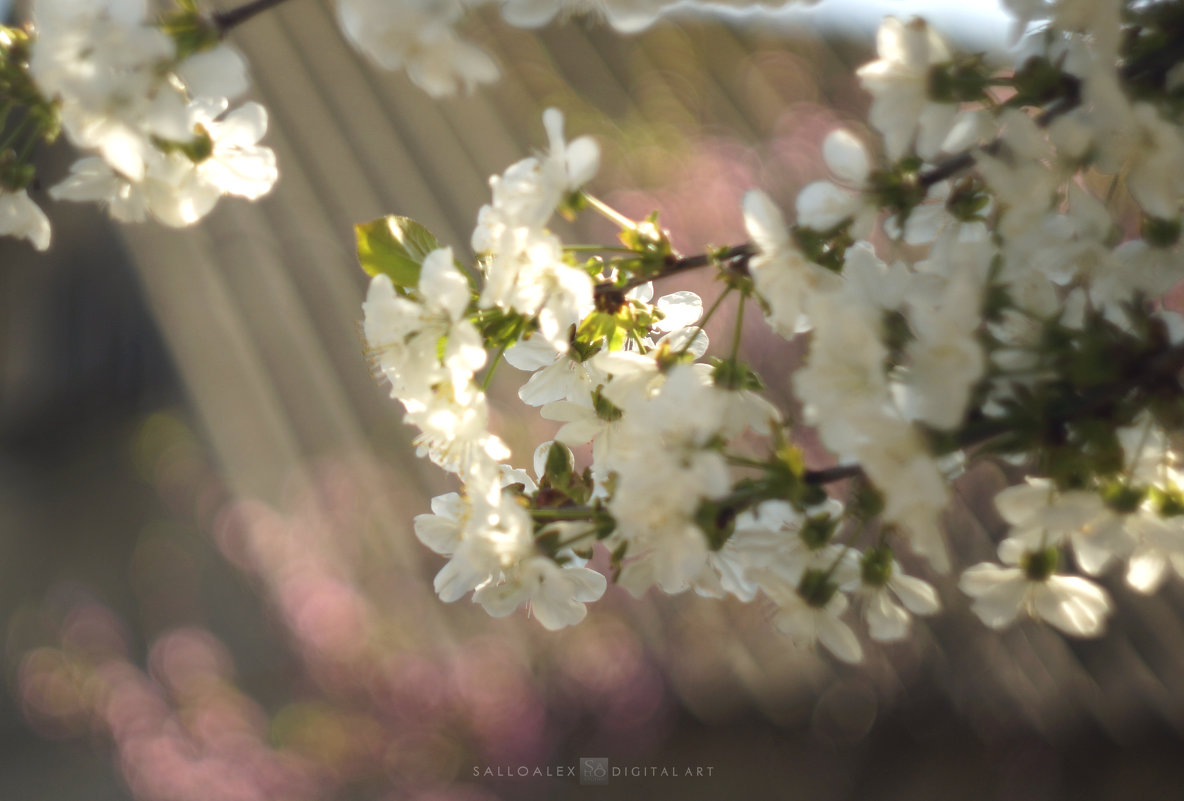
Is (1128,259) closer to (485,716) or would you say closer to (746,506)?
(746,506)

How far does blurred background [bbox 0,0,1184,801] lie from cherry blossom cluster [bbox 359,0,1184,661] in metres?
1.33

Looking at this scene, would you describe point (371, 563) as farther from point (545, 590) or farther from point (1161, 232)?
point (1161, 232)

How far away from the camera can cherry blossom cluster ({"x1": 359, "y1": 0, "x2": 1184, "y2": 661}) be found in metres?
0.35

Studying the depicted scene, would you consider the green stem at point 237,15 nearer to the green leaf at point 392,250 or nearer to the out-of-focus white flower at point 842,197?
the green leaf at point 392,250

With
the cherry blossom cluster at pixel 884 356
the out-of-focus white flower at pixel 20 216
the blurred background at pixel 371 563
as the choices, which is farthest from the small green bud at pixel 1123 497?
the blurred background at pixel 371 563

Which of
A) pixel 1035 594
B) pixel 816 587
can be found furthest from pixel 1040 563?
pixel 816 587

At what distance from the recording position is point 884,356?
1.13 ft

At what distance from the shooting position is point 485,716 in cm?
168

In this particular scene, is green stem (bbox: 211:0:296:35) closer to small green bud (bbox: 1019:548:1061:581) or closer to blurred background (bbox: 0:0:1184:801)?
small green bud (bbox: 1019:548:1061:581)

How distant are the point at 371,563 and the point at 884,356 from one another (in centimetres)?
181

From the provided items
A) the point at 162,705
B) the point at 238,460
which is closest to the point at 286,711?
the point at 162,705

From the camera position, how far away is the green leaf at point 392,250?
491mm

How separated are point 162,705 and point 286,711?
0.93ft

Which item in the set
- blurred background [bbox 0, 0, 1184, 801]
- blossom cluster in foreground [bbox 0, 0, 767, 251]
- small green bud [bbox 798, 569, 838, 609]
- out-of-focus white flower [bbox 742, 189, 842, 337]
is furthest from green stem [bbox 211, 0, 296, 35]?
blurred background [bbox 0, 0, 1184, 801]
